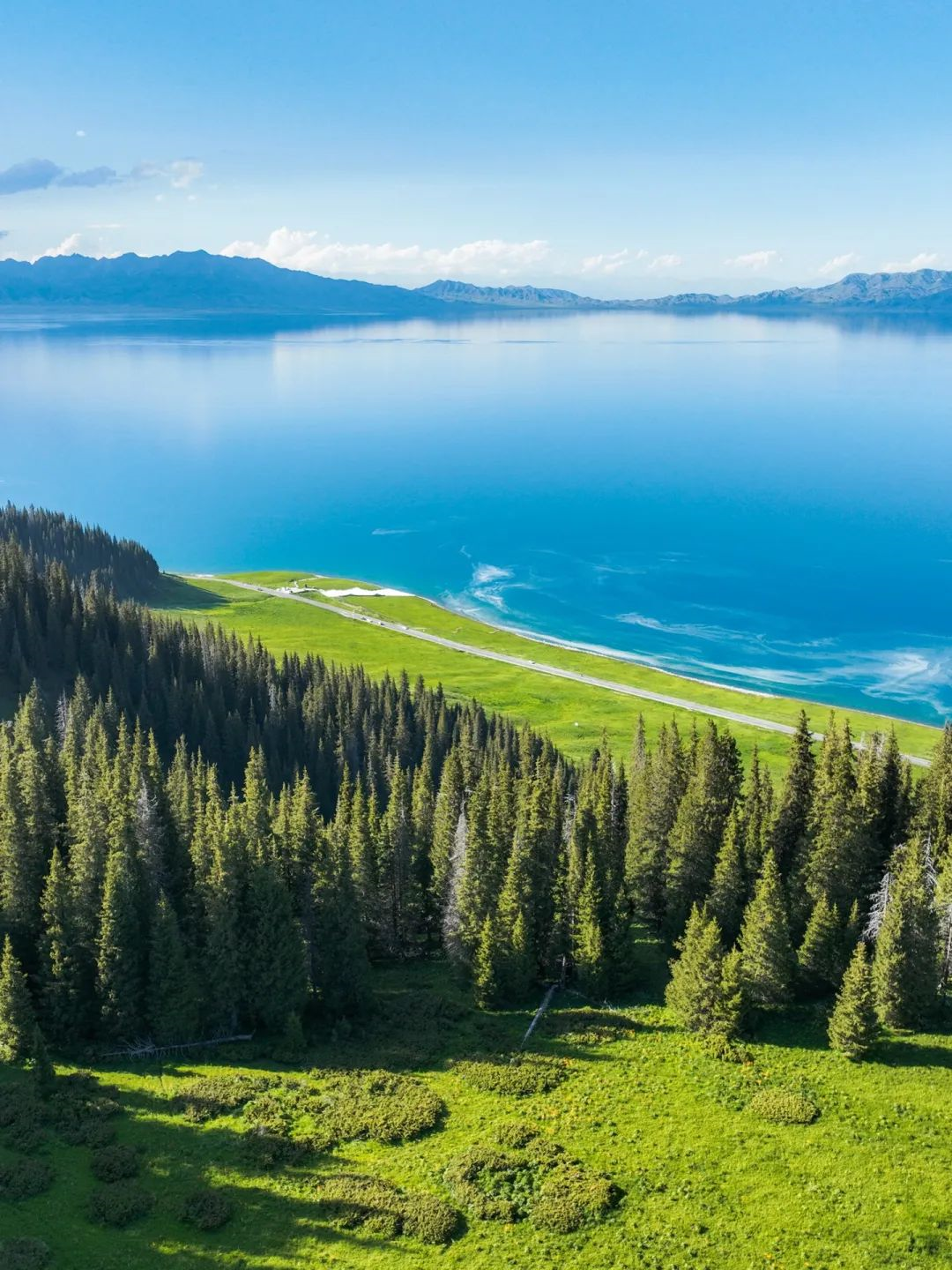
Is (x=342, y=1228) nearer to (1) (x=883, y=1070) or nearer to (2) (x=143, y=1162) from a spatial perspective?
(2) (x=143, y=1162)

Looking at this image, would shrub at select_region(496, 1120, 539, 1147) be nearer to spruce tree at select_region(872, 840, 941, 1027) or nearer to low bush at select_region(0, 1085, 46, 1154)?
low bush at select_region(0, 1085, 46, 1154)

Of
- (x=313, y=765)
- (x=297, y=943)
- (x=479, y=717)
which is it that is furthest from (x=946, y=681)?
(x=297, y=943)

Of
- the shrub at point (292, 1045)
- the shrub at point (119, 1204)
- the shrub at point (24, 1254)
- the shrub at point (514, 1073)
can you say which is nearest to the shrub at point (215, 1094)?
the shrub at point (292, 1045)

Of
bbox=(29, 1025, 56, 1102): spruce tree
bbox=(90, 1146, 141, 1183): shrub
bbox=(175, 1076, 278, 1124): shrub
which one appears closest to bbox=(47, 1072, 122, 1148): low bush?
bbox=(29, 1025, 56, 1102): spruce tree

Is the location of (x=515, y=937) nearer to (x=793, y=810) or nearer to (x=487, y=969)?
(x=487, y=969)

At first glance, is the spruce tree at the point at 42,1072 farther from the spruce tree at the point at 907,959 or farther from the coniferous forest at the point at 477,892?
the spruce tree at the point at 907,959

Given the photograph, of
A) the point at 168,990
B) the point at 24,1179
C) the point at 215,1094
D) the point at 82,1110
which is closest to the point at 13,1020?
the point at 82,1110

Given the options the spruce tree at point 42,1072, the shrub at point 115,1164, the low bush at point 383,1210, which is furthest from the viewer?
the spruce tree at point 42,1072
